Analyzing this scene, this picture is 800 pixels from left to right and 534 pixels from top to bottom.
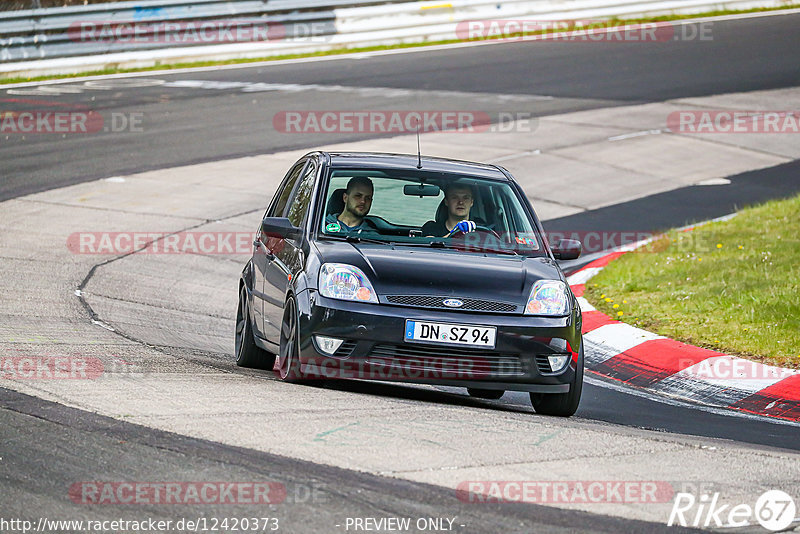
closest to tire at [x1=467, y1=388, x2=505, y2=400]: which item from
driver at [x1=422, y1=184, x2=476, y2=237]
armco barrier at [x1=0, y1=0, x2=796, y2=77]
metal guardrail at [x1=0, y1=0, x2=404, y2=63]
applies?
driver at [x1=422, y1=184, x2=476, y2=237]

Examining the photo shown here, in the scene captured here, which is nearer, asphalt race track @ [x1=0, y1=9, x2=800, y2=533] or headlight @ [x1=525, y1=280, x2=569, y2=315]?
asphalt race track @ [x1=0, y1=9, x2=800, y2=533]

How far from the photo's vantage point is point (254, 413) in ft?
20.4

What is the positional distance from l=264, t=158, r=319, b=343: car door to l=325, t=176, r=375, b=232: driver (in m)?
0.25

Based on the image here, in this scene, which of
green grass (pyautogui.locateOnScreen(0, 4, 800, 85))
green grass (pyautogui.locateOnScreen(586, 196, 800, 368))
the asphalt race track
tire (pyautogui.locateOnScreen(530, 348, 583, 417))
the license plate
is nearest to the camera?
the asphalt race track

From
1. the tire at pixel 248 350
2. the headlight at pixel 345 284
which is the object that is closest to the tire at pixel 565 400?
the headlight at pixel 345 284

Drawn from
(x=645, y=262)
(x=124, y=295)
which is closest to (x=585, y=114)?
(x=645, y=262)

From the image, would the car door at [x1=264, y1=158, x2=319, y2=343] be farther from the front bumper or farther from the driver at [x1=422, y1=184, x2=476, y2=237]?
the driver at [x1=422, y1=184, x2=476, y2=237]

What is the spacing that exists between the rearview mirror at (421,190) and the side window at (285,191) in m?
1.15

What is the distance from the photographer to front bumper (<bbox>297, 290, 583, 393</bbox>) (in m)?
6.93

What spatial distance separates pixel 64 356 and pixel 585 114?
15528 mm

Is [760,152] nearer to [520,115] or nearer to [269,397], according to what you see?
[520,115]

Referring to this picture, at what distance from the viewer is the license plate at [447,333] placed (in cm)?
692

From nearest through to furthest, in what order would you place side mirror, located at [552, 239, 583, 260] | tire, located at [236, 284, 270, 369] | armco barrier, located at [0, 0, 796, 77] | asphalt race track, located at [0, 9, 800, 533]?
asphalt race track, located at [0, 9, 800, 533] < side mirror, located at [552, 239, 583, 260] < tire, located at [236, 284, 270, 369] < armco barrier, located at [0, 0, 796, 77]

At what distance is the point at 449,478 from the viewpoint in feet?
17.1
